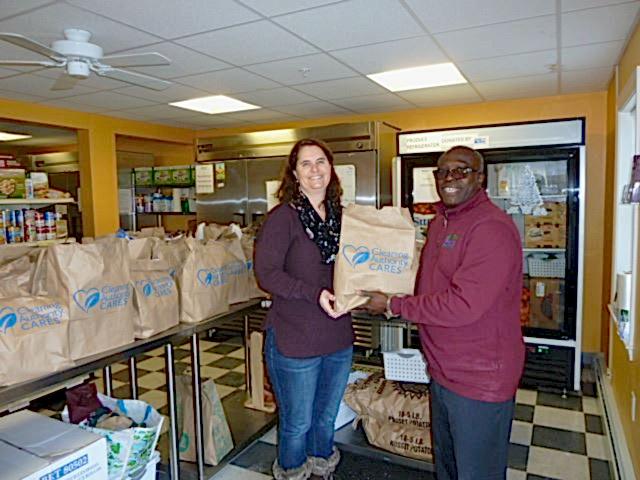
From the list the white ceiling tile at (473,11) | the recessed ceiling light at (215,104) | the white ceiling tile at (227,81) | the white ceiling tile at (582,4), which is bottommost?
the white ceiling tile at (582,4)

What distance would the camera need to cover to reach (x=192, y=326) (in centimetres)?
212

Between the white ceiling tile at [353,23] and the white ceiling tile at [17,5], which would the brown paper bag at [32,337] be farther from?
the white ceiling tile at [353,23]

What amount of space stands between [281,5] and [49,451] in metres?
2.01

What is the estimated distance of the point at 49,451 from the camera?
5.25 feet

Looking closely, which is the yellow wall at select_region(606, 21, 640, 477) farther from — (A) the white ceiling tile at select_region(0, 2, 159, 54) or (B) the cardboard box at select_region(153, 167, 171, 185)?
(B) the cardboard box at select_region(153, 167, 171, 185)

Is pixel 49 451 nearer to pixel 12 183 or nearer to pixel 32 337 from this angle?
pixel 32 337

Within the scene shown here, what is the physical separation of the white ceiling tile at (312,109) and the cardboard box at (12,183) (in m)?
2.29

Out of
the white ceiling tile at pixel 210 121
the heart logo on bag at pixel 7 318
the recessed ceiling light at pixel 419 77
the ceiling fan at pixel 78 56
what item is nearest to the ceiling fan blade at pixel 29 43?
the ceiling fan at pixel 78 56

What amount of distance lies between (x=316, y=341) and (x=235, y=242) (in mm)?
860

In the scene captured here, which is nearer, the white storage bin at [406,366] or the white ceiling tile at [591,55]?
the white storage bin at [406,366]

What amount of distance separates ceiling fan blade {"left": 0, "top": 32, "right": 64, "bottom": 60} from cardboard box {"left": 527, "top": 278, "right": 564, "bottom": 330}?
3.43 meters

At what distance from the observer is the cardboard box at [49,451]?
1497mm

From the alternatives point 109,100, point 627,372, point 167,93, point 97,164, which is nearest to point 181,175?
point 97,164

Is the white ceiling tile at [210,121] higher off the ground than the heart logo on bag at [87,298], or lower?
higher
